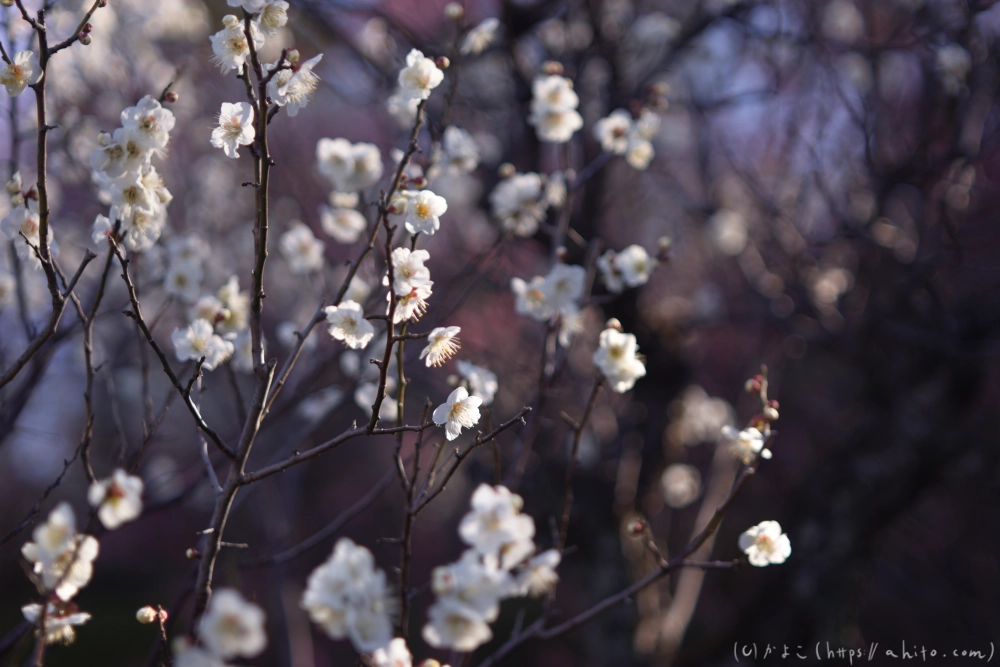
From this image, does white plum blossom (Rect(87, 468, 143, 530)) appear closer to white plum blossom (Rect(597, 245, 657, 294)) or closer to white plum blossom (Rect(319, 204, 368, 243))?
white plum blossom (Rect(319, 204, 368, 243))

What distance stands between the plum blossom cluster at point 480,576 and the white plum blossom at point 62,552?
1.93 feet

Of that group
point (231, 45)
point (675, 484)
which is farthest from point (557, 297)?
point (675, 484)

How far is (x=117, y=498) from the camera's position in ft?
3.37

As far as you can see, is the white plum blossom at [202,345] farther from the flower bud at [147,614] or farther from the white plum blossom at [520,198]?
the white plum blossom at [520,198]

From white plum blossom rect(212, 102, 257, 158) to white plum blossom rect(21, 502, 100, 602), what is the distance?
78 centimetres

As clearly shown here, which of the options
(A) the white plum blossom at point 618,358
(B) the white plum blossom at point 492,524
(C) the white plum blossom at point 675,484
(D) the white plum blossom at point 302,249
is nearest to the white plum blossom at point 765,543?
(A) the white plum blossom at point 618,358

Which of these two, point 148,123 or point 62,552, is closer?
point 62,552

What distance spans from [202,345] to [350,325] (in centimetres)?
52

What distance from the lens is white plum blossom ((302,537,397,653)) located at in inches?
41.6

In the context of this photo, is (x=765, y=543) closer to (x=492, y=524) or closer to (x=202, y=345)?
(x=492, y=524)

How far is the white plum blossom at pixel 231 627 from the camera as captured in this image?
872 mm

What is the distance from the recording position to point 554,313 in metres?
2.12

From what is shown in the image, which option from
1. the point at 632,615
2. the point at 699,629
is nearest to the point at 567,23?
the point at 632,615

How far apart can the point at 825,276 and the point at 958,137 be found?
1318 mm
